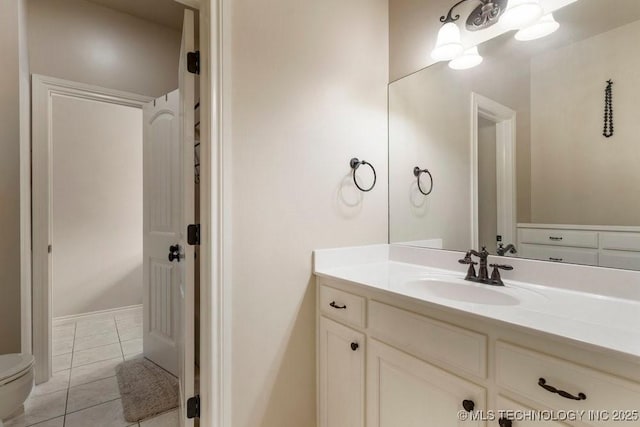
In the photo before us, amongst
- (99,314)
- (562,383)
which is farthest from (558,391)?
(99,314)

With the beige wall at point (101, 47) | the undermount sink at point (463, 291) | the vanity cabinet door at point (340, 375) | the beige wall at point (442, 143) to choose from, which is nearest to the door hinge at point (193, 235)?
the vanity cabinet door at point (340, 375)

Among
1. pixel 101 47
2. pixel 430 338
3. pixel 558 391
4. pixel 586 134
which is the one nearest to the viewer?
pixel 558 391

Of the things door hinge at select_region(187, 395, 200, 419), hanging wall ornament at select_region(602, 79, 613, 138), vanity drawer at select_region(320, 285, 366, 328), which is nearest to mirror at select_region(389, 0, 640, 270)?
hanging wall ornament at select_region(602, 79, 613, 138)

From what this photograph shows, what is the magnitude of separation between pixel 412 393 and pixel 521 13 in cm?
152

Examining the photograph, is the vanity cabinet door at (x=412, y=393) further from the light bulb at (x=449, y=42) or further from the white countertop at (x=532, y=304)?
the light bulb at (x=449, y=42)

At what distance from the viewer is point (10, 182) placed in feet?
6.31

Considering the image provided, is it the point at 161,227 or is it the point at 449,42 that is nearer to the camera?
the point at 449,42

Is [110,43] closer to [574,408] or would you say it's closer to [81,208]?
[81,208]

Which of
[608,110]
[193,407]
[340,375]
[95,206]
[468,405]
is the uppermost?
[608,110]

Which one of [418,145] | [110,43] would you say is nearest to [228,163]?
[418,145]

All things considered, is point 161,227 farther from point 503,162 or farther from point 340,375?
point 503,162

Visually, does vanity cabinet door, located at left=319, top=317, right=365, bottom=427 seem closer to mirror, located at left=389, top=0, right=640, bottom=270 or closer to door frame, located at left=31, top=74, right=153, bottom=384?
mirror, located at left=389, top=0, right=640, bottom=270

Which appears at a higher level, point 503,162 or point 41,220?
point 503,162

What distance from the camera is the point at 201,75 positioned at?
51.7 inches
